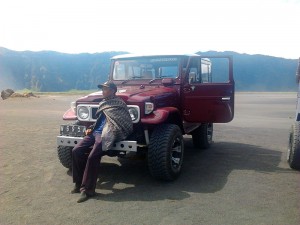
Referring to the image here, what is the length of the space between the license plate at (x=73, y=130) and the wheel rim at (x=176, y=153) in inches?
61.1

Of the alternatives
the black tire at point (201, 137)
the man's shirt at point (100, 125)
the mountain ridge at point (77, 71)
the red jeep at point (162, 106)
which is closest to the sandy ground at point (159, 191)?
the black tire at point (201, 137)

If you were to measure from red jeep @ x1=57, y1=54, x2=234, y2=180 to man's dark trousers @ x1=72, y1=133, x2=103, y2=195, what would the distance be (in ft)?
0.76

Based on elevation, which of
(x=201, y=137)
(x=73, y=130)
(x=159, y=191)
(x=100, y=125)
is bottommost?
(x=159, y=191)

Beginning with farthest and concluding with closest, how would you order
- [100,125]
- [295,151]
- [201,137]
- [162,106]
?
1. [201,137]
2. [295,151]
3. [162,106]
4. [100,125]

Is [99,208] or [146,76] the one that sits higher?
[146,76]

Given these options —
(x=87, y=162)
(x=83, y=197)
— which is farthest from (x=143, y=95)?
(x=83, y=197)

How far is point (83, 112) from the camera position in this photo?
19.2 ft

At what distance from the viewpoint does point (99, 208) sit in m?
4.47

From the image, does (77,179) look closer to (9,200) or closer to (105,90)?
(9,200)

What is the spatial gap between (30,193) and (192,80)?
12.3 ft

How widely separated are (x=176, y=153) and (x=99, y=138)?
1.47 meters

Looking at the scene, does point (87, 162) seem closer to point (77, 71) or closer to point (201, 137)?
point (201, 137)

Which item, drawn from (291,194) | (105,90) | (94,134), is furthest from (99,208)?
(291,194)

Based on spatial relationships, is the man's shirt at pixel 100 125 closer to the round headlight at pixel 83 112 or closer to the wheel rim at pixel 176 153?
the round headlight at pixel 83 112
